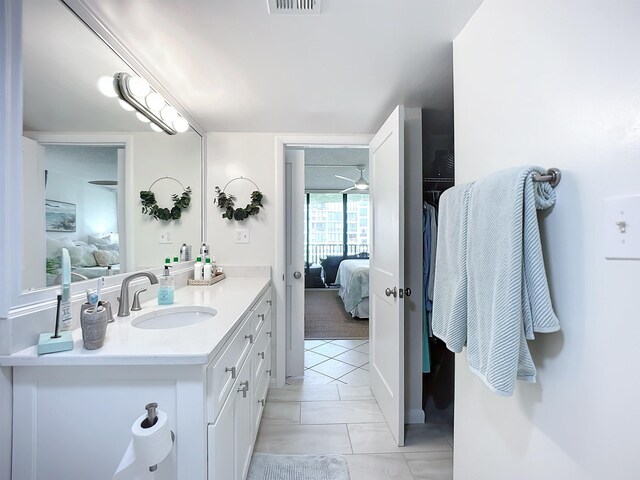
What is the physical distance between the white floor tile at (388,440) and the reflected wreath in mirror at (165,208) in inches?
72.8

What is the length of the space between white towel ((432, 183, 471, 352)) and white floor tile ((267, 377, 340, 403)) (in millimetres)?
1417

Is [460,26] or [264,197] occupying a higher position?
[460,26]

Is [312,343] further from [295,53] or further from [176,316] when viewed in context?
[295,53]

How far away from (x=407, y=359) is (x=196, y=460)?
57.9 inches

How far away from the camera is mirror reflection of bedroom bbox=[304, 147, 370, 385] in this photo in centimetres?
283

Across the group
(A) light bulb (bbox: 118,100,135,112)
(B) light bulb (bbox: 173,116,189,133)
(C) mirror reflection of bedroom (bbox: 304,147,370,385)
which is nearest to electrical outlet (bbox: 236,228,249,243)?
(B) light bulb (bbox: 173,116,189,133)

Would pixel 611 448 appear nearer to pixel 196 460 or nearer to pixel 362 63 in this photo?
pixel 196 460

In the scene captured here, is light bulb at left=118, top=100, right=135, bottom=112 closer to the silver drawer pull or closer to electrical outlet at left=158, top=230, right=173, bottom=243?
electrical outlet at left=158, top=230, right=173, bottom=243

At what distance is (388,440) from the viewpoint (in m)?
1.71

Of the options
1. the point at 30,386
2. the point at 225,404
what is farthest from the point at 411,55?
the point at 30,386

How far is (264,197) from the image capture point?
2.33 metres

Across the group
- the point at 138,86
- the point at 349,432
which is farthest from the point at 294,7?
the point at 349,432

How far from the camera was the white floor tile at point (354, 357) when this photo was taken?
9.07 feet

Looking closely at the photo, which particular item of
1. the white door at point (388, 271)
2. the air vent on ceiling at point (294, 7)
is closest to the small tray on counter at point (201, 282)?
the white door at point (388, 271)
